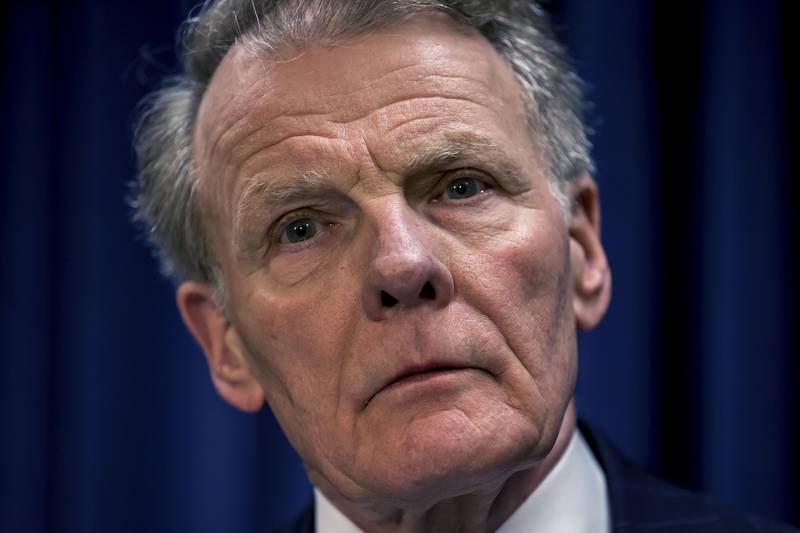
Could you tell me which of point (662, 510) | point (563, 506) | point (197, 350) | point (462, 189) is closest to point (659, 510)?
point (662, 510)

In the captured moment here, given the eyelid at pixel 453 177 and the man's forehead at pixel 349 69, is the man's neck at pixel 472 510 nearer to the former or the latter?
the eyelid at pixel 453 177

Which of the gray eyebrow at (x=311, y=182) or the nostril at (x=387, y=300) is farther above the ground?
the gray eyebrow at (x=311, y=182)

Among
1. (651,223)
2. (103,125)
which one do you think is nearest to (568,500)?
(651,223)

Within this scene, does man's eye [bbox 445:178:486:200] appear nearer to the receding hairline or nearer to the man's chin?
the receding hairline

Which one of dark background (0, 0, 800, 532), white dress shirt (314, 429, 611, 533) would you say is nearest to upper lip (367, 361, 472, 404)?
white dress shirt (314, 429, 611, 533)

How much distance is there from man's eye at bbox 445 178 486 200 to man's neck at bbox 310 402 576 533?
426 mm

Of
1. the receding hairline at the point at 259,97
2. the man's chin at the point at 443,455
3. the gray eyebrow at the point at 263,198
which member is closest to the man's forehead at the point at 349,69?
the receding hairline at the point at 259,97

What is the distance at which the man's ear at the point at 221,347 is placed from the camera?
159cm

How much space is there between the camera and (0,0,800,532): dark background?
1.97m

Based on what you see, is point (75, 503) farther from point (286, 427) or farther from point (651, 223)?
point (651, 223)

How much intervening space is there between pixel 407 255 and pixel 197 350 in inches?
47.9

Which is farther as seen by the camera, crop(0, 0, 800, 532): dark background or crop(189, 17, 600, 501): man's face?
crop(0, 0, 800, 532): dark background

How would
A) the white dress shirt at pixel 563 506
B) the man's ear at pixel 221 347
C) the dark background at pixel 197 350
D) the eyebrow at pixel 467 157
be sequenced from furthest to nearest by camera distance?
the dark background at pixel 197 350 → the man's ear at pixel 221 347 → the white dress shirt at pixel 563 506 → the eyebrow at pixel 467 157

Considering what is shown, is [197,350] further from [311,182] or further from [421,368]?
[421,368]
